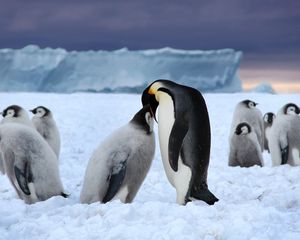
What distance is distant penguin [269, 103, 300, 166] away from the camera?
678 cm

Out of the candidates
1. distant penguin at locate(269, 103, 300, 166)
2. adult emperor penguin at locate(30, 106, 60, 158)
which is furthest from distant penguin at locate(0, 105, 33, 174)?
distant penguin at locate(269, 103, 300, 166)

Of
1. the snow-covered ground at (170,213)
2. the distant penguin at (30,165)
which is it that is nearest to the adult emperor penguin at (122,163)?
the snow-covered ground at (170,213)

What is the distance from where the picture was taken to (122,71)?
2797 centimetres

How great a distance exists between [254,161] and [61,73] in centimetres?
2165

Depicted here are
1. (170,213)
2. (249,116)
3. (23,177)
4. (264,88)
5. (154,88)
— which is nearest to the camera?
(170,213)

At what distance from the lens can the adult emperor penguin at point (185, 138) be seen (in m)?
3.57

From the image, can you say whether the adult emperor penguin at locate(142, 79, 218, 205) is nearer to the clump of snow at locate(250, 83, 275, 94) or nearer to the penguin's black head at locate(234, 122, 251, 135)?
the penguin's black head at locate(234, 122, 251, 135)

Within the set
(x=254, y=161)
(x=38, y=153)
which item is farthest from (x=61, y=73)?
(x=38, y=153)

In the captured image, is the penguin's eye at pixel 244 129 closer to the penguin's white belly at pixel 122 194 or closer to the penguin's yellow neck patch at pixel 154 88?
the penguin's yellow neck patch at pixel 154 88

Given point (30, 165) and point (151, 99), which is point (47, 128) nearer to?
point (30, 165)

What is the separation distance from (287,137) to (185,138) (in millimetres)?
3551

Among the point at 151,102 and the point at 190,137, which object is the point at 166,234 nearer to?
the point at 190,137

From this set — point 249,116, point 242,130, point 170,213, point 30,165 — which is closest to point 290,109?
point 242,130

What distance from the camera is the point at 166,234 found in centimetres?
249
